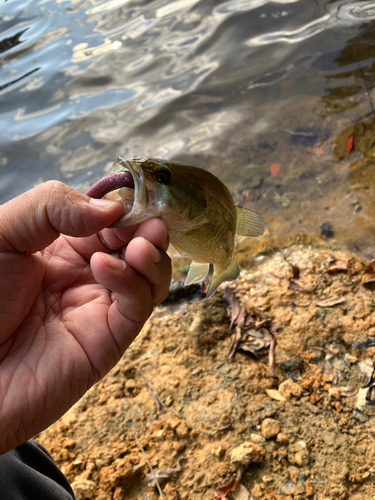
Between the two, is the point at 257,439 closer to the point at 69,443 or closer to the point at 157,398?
the point at 157,398

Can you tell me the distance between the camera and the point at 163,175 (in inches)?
72.4

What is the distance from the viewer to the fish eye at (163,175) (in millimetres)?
1825

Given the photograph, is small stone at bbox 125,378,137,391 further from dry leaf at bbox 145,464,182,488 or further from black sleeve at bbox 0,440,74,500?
black sleeve at bbox 0,440,74,500

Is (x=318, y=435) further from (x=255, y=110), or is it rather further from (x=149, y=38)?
(x=149, y=38)

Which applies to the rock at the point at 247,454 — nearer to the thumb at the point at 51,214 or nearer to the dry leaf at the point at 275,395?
the dry leaf at the point at 275,395

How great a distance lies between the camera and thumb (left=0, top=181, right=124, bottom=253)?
1675 millimetres

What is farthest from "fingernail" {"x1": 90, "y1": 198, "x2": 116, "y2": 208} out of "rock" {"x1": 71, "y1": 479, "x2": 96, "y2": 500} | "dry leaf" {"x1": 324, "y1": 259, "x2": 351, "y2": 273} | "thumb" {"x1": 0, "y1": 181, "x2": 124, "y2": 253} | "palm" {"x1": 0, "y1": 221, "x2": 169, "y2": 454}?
"dry leaf" {"x1": 324, "y1": 259, "x2": 351, "y2": 273}

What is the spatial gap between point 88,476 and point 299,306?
2227mm

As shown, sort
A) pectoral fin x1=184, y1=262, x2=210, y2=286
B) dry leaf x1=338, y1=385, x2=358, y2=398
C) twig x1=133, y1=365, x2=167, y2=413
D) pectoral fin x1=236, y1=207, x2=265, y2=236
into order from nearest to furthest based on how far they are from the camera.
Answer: pectoral fin x1=236, y1=207, x2=265, y2=236, pectoral fin x1=184, y1=262, x2=210, y2=286, dry leaf x1=338, y1=385, x2=358, y2=398, twig x1=133, y1=365, x2=167, y2=413

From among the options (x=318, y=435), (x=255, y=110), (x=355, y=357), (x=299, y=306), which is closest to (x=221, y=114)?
(x=255, y=110)

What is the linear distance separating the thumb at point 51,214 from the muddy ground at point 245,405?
Result: 185 cm

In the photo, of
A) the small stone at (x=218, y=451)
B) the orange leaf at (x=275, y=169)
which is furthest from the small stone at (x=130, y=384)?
the orange leaf at (x=275, y=169)

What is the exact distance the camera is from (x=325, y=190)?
505cm

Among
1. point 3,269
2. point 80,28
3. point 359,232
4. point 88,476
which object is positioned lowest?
point 359,232
